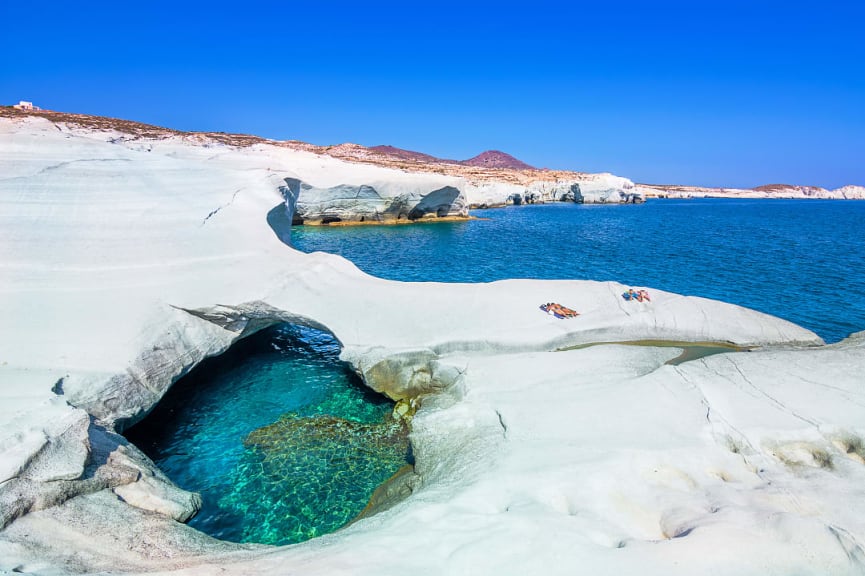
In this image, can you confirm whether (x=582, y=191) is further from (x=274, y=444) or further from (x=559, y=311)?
(x=274, y=444)

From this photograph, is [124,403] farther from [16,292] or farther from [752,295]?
[752,295]

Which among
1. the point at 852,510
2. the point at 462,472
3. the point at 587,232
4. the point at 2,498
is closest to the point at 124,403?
the point at 2,498

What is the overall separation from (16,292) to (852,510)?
15.4 metres

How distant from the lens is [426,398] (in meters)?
10.0

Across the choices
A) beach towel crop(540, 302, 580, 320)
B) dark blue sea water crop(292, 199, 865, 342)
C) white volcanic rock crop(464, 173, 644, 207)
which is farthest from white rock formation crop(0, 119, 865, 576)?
white volcanic rock crop(464, 173, 644, 207)

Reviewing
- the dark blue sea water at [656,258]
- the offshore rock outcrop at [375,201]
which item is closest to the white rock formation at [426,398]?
the dark blue sea water at [656,258]

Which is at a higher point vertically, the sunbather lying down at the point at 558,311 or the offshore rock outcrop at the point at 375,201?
the offshore rock outcrop at the point at 375,201

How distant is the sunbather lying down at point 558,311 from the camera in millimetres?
12495

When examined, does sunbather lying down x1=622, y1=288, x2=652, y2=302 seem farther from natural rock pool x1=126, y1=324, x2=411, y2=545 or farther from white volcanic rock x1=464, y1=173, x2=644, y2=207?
white volcanic rock x1=464, y1=173, x2=644, y2=207

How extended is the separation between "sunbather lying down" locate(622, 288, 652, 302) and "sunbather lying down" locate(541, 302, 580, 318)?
7.07ft

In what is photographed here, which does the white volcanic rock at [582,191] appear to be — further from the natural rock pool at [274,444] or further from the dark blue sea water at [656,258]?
A: the natural rock pool at [274,444]

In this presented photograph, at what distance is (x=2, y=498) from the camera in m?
5.68

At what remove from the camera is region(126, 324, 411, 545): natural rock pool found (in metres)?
8.11

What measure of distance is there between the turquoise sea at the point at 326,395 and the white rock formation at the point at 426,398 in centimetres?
113
